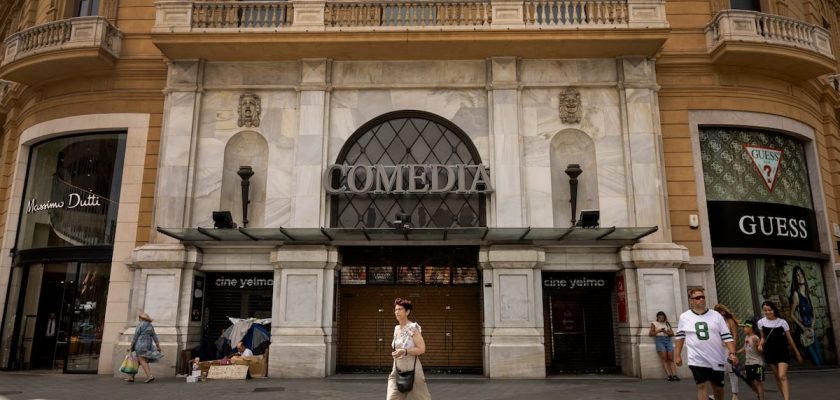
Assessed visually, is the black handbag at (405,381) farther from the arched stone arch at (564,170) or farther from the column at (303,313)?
the arched stone arch at (564,170)

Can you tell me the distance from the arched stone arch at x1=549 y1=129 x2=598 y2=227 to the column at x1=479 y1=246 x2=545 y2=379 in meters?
1.56

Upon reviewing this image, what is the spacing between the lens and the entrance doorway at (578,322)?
51.5 feet

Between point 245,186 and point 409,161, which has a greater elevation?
point 409,161

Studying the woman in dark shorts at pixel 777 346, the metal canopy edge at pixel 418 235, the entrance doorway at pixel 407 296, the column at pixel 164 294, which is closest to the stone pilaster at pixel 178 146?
the column at pixel 164 294

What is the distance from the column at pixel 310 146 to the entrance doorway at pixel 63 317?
244 inches

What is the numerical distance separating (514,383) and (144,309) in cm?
987

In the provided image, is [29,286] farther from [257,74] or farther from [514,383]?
[514,383]

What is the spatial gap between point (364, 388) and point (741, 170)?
12827 millimetres

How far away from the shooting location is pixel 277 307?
14812mm

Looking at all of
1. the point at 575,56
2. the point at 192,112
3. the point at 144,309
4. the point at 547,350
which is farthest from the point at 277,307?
the point at 575,56

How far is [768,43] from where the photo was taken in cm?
1609

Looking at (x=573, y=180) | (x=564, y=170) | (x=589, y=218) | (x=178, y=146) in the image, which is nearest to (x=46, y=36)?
(x=178, y=146)

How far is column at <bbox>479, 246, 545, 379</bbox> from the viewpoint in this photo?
14109 millimetres

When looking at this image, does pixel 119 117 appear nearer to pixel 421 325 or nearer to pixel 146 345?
pixel 146 345
